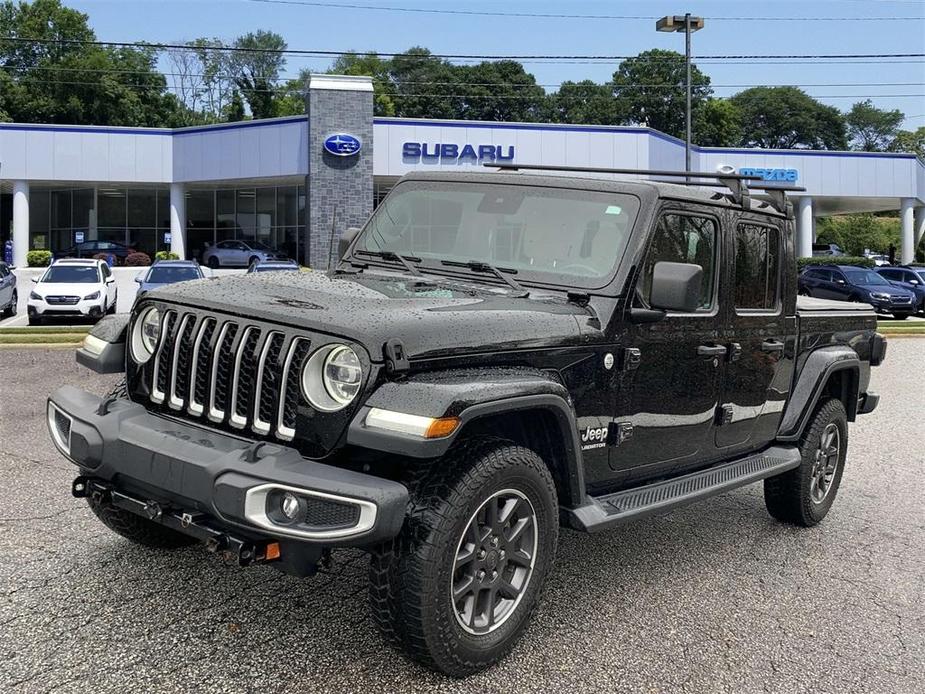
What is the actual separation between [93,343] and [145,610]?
126 centimetres

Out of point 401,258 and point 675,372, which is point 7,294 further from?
point 675,372

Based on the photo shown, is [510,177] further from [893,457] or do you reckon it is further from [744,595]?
[893,457]

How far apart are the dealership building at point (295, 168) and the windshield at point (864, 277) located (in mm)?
9930

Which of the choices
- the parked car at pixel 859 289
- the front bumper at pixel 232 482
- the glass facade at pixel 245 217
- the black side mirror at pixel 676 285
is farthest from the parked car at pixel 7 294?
the parked car at pixel 859 289

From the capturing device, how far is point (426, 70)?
3875 inches

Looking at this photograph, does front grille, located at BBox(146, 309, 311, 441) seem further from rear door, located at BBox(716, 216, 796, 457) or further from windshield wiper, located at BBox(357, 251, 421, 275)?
rear door, located at BBox(716, 216, 796, 457)

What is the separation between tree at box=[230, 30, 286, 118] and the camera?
9162cm

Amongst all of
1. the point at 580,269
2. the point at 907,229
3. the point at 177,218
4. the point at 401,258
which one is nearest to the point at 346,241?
the point at 401,258

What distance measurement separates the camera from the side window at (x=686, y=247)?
4.39 meters

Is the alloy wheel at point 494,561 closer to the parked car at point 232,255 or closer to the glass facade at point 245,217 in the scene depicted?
the parked car at point 232,255

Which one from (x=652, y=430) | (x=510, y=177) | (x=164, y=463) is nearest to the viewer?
(x=164, y=463)

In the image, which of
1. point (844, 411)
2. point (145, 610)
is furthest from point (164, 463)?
point (844, 411)

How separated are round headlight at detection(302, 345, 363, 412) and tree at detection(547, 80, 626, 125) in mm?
96008

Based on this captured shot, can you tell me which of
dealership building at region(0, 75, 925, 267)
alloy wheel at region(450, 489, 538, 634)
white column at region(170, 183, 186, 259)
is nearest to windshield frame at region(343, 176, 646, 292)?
alloy wheel at region(450, 489, 538, 634)
